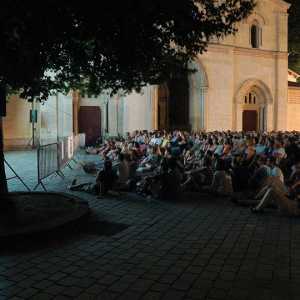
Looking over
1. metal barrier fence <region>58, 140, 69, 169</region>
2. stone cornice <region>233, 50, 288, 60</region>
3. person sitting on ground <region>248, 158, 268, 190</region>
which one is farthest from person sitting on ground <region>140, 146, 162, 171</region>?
stone cornice <region>233, 50, 288, 60</region>

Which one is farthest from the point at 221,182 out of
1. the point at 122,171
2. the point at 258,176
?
the point at 122,171

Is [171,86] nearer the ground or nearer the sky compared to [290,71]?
nearer the ground

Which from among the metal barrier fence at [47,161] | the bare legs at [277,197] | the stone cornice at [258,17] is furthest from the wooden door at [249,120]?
the bare legs at [277,197]

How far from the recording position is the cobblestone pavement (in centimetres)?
434

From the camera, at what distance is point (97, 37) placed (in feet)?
23.3

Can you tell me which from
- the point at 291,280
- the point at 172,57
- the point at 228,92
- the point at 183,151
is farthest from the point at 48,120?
the point at 291,280

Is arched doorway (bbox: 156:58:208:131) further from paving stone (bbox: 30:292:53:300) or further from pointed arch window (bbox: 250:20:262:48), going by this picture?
paving stone (bbox: 30:292:53:300)

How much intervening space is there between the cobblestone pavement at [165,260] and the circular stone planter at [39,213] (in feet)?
0.73

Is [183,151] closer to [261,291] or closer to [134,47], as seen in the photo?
[134,47]

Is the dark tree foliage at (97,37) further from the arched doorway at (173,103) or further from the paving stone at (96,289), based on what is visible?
the arched doorway at (173,103)

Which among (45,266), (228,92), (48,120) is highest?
(228,92)

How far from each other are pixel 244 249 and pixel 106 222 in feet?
9.70

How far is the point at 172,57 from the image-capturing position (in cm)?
832

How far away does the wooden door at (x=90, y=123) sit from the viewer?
1062 inches
